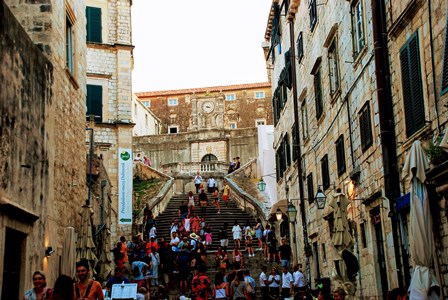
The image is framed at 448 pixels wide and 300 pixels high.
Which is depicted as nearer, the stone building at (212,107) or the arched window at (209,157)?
the arched window at (209,157)

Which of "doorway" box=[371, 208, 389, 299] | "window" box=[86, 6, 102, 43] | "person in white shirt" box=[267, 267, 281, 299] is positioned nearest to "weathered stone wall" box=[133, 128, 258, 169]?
"window" box=[86, 6, 102, 43]

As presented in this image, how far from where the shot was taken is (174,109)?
8269 centimetres

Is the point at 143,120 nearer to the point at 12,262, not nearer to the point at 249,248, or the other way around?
the point at 249,248

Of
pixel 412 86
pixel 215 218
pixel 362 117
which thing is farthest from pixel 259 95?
pixel 412 86

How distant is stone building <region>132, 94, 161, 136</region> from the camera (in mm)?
69312

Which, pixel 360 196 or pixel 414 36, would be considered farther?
pixel 360 196

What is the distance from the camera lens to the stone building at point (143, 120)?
6931cm

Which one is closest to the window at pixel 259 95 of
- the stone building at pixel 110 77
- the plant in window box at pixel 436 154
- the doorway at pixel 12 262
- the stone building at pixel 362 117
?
the stone building at pixel 110 77

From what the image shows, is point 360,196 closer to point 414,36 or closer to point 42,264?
point 414,36

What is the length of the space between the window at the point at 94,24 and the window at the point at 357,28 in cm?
2169

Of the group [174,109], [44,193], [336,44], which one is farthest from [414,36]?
[174,109]

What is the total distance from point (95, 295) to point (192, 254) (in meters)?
16.0

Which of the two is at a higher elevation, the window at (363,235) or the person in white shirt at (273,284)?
the window at (363,235)

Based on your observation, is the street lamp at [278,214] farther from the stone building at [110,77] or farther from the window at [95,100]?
the window at [95,100]
